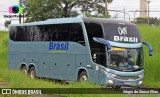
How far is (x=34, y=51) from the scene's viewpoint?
69.5 ft

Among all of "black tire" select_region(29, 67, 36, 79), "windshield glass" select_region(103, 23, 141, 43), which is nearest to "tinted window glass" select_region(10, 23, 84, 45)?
"windshield glass" select_region(103, 23, 141, 43)

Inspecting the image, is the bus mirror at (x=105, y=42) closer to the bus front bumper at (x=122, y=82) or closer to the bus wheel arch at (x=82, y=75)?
the bus front bumper at (x=122, y=82)

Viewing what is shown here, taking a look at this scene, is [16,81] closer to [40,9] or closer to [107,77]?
[107,77]

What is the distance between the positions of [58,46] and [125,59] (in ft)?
Result: 13.6

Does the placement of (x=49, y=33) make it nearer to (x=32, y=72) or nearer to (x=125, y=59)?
(x=32, y=72)

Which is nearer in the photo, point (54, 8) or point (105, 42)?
point (105, 42)

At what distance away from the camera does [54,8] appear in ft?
148

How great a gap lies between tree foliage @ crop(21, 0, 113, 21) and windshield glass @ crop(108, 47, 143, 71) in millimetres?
26435

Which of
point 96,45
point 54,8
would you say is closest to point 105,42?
point 96,45

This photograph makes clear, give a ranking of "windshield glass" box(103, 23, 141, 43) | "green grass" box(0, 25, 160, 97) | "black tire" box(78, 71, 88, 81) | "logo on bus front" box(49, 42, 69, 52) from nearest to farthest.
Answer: "green grass" box(0, 25, 160, 97) < "windshield glass" box(103, 23, 141, 43) < "black tire" box(78, 71, 88, 81) < "logo on bus front" box(49, 42, 69, 52)

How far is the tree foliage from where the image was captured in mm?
43812

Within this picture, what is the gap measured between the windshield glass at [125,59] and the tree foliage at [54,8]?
86.7 feet

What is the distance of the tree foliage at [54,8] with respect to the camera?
4381cm

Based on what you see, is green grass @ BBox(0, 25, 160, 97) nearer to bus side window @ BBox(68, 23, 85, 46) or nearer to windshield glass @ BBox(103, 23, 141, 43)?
bus side window @ BBox(68, 23, 85, 46)
